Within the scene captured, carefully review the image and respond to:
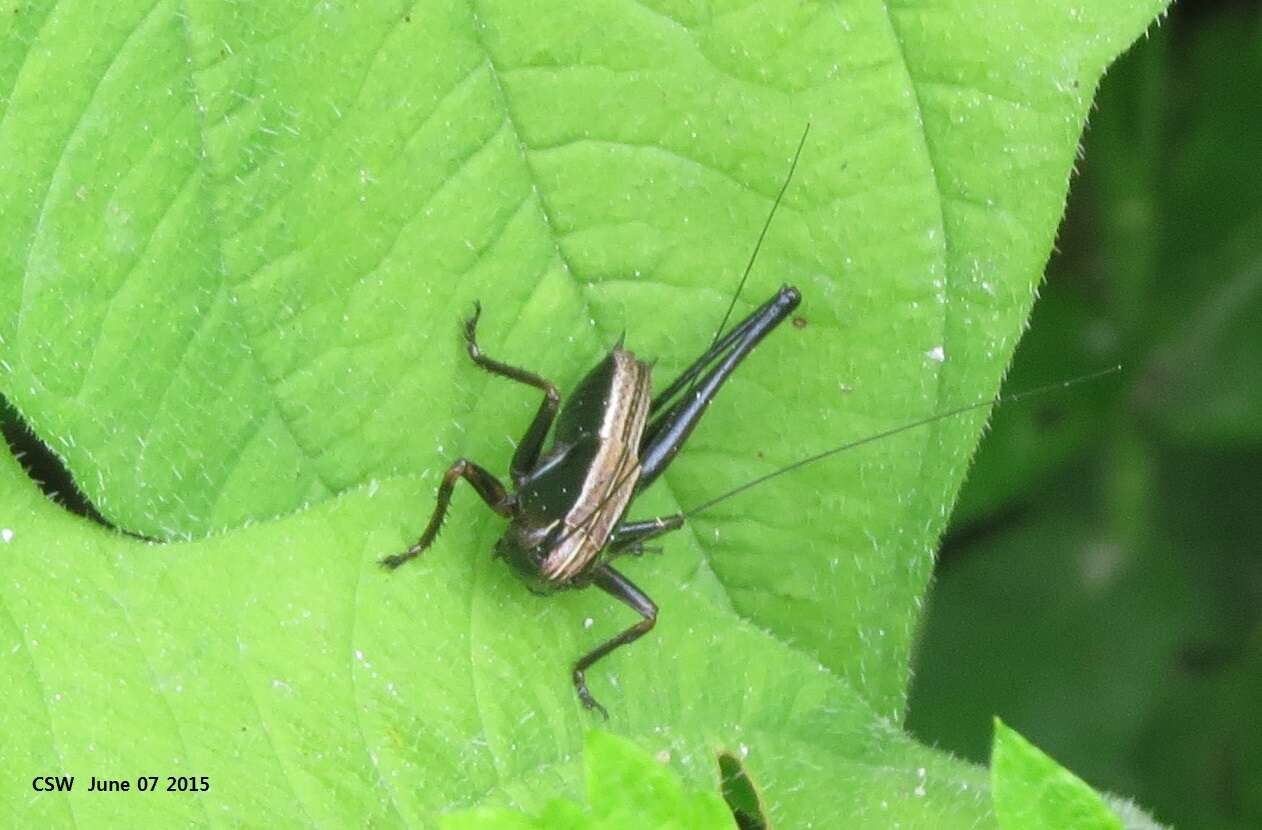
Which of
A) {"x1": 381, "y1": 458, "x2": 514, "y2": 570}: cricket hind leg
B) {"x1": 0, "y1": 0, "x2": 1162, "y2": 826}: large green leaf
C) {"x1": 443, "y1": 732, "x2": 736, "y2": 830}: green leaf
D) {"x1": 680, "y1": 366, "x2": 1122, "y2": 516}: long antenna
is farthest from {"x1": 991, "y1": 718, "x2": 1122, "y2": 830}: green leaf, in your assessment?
{"x1": 381, "y1": 458, "x2": 514, "y2": 570}: cricket hind leg

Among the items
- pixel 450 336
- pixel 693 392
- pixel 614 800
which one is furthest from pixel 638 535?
pixel 614 800

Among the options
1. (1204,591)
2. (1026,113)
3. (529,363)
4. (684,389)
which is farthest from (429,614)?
(1204,591)

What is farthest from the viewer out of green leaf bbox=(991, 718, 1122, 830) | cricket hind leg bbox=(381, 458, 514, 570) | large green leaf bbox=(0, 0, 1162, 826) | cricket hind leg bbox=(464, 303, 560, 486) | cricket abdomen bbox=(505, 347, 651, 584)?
cricket abdomen bbox=(505, 347, 651, 584)

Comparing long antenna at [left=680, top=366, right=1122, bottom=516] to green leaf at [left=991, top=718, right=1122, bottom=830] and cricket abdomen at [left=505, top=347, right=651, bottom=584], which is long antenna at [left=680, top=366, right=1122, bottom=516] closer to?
cricket abdomen at [left=505, top=347, right=651, bottom=584]

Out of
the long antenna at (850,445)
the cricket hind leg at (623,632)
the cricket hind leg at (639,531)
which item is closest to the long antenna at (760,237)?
the long antenna at (850,445)

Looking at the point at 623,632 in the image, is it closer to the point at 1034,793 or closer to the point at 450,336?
the point at 450,336

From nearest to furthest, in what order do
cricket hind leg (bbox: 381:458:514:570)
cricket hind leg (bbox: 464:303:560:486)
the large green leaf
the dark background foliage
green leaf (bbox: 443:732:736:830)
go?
green leaf (bbox: 443:732:736:830)
the large green leaf
cricket hind leg (bbox: 381:458:514:570)
cricket hind leg (bbox: 464:303:560:486)
the dark background foliage

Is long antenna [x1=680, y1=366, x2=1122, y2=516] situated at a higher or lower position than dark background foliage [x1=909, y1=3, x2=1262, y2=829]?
higher
